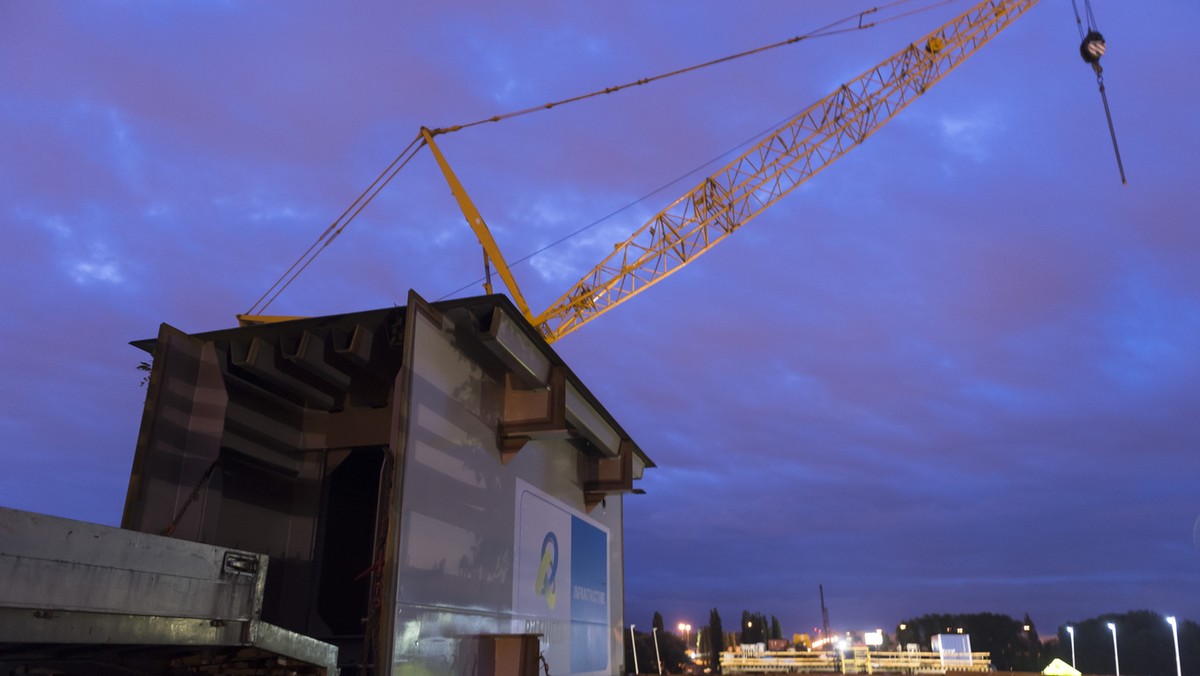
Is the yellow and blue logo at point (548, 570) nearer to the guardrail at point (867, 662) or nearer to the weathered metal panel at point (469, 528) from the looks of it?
the weathered metal panel at point (469, 528)

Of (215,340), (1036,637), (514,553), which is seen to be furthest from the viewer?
(1036,637)

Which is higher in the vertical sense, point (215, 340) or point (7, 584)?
point (215, 340)

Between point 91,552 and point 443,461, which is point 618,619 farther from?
point 91,552

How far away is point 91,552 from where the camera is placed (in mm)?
5246

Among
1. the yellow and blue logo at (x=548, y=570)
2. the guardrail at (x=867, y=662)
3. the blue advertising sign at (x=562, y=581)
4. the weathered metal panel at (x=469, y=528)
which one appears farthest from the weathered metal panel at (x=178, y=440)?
the guardrail at (x=867, y=662)

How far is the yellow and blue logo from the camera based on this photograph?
13.9 meters

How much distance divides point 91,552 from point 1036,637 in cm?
13191

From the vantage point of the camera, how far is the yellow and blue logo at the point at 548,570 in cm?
1393

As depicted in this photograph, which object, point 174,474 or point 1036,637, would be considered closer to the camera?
point 174,474

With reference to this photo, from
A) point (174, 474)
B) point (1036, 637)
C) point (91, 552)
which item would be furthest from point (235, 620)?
point (1036, 637)

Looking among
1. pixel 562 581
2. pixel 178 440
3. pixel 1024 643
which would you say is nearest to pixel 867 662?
pixel 562 581

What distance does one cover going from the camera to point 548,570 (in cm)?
1441

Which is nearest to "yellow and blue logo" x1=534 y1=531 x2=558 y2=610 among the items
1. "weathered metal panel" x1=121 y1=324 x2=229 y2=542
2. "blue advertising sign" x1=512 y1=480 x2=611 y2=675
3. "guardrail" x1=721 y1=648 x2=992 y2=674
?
"blue advertising sign" x1=512 y1=480 x2=611 y2=675

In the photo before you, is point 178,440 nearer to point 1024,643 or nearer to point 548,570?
point 548,570
